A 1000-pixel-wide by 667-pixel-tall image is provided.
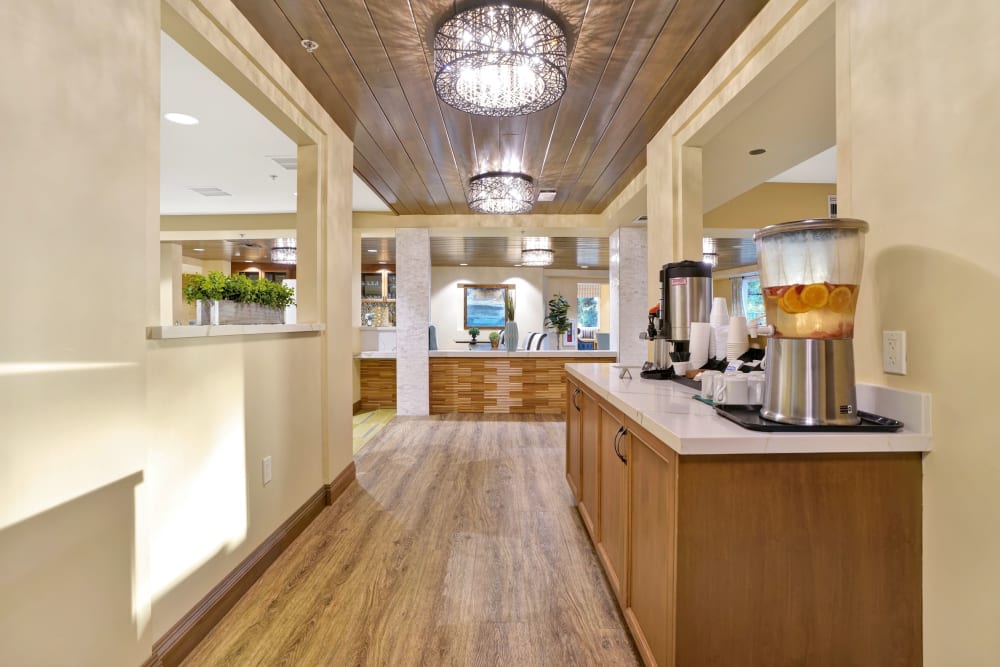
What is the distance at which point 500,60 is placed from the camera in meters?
2.10

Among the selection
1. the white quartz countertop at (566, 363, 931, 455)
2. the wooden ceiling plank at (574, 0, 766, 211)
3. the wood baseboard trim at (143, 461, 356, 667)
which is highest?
the wooden ceiling plank at (574, 0, 766, 211)

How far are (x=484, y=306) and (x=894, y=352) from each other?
9089 millimetres

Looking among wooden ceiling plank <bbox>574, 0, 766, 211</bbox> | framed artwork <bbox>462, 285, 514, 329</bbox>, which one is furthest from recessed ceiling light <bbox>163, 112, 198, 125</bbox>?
framed artwork <bbox>462, 285, 514, 329</bbox>

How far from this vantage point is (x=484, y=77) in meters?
2.25

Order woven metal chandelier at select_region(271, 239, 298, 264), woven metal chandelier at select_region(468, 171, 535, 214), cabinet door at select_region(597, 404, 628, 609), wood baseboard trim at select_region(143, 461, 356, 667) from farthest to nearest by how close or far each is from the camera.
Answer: woven metal chandelier at select_region(271, 239, 298, 264)
woven metal chandelier at select_region(468, 171, 535, 214)
cabinet door at select_region(597, 404, 628, 609)
wood baseboard trim at select_region(143, 461, 356, 667)

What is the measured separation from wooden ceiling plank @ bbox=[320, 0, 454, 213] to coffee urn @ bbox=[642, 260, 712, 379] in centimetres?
181

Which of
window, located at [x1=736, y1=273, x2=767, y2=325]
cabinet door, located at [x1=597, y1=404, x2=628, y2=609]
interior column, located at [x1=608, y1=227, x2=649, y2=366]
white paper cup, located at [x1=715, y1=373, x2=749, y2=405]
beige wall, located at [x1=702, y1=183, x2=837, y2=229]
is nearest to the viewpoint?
white paper cup, located at [x1=715, y1=373, x2=749, y2=405]

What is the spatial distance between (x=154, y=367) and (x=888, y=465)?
2.15 meters

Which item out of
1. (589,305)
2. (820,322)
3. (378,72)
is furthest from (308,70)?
(589,305)

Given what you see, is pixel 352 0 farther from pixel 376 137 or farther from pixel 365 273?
pixel 365 273

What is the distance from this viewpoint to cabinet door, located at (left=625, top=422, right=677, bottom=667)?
3.92ft

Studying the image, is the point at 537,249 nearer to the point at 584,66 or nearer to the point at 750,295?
the point at 584,66

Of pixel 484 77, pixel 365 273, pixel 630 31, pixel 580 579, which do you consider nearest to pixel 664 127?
pixel 630 31

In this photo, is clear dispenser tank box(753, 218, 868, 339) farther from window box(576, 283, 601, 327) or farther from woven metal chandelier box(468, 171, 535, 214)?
window box(576, 283, 601, 327)
